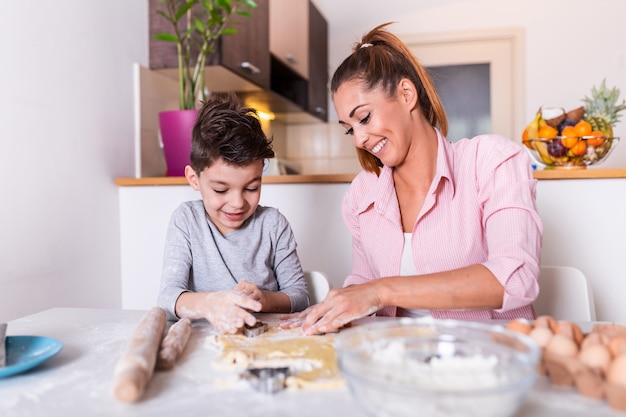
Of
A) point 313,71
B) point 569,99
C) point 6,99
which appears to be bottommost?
point 6,99

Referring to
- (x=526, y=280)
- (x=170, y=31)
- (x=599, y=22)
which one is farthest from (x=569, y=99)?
(x=526, y=280)

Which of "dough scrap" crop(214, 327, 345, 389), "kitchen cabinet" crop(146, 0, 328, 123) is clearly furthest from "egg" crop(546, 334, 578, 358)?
"kitchen cabinet" crop(146, 0, 328, 123)

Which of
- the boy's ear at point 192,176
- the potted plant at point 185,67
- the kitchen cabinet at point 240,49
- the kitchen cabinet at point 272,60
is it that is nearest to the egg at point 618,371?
the boy's ear at point 192,176

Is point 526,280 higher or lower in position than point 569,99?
lower

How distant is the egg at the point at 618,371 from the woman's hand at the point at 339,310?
Result: 0.40 meters

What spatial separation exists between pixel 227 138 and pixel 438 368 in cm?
82

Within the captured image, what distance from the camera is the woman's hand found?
90 centimetres

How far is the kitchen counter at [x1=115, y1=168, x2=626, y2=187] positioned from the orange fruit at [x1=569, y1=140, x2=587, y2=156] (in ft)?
0.29

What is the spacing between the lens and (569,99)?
139 inches

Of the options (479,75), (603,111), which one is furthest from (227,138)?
(479,75)

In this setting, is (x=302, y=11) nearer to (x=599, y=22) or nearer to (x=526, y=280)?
(x=599, y=22)

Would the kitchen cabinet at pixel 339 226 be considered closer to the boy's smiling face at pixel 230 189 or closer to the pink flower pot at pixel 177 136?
the pink flower pot at pixel 177 136

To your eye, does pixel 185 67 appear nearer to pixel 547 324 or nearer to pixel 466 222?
pixel 466 222

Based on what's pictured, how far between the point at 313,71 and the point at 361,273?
2544 millimetres
